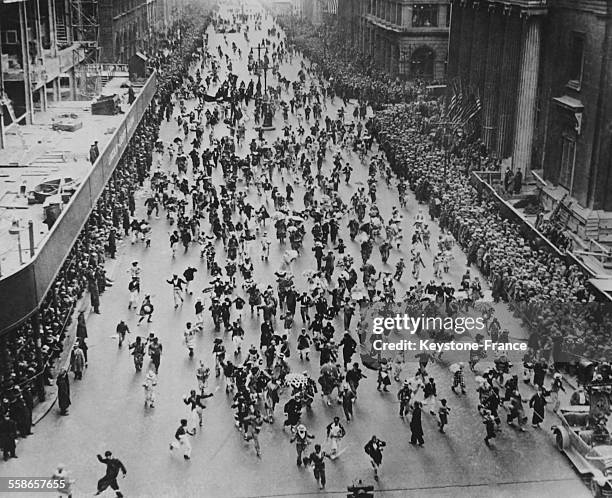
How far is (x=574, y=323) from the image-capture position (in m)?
25.4

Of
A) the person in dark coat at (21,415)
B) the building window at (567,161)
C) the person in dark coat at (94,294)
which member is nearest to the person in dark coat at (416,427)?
the person in dark coat at (21,415)

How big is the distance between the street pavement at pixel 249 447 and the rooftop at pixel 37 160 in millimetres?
3877

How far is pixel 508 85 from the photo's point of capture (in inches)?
1777

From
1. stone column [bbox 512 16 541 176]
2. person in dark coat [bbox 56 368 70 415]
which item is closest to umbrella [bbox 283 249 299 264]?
person in dark coat [bbox 56 368 70 415]

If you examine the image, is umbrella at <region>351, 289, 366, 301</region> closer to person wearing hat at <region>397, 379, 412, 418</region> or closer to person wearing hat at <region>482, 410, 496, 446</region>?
person wearing hat at <region>397, 379, 412, 418</region>

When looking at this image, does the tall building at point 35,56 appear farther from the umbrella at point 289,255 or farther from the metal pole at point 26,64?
the umbrella at point 289,255

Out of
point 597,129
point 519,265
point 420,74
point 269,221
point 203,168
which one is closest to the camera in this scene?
point 519,265

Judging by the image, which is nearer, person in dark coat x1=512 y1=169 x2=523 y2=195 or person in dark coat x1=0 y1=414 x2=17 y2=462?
person in dark coat x1=0 y1=414 x2=17 y2=462

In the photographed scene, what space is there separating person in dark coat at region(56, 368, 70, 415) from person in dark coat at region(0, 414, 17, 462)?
2.05m

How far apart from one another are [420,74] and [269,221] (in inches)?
1674

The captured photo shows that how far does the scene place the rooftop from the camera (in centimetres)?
2575

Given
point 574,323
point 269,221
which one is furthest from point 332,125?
point 574,323

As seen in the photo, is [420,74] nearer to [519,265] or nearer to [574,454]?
[519,265]

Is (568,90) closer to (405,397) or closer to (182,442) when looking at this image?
(405,397)
